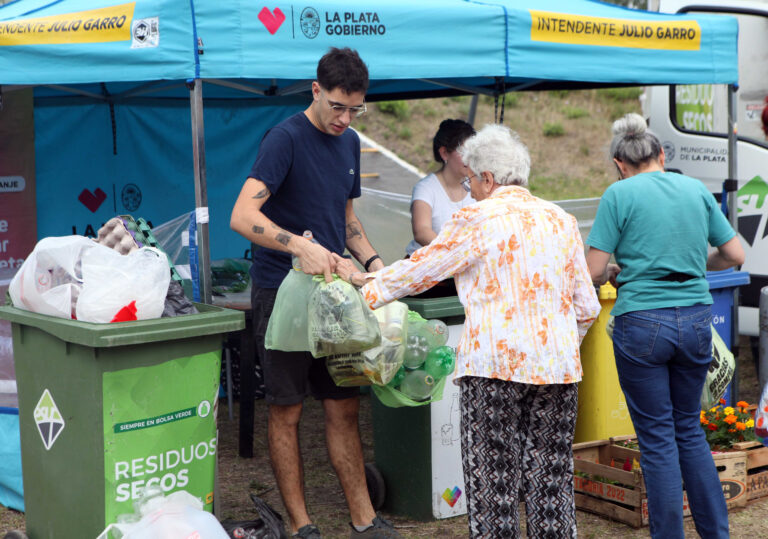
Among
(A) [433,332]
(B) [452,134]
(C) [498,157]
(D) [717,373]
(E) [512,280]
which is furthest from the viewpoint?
(B) [452,134]

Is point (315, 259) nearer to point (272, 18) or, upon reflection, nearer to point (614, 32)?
point (272, 18)

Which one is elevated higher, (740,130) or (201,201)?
(740,130)

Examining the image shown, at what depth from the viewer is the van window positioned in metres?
6.39

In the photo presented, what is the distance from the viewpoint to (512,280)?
2.71 metres

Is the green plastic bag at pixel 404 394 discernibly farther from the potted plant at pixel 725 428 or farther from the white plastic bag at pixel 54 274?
the potted plant at pixel 725 428

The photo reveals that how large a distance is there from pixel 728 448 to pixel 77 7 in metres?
3.67

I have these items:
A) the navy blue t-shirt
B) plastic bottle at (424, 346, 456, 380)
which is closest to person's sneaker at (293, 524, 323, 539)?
plastic bottle at (424, 346, 456, 380)

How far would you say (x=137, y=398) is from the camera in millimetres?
3006

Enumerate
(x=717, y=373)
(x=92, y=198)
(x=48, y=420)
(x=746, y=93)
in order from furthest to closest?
1. (x=746, y=93)
2. (x=92, y=198)
3. (x=717, y=373)
4. (x=48, y=420)

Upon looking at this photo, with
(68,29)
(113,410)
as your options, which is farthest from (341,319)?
Answer: (68,29)

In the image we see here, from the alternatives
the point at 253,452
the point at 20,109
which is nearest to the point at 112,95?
the point at 20,109

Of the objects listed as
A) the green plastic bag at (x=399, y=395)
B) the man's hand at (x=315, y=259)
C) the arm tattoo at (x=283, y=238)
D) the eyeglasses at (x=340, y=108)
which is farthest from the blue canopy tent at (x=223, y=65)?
the green plastic bag at (x=399, y=395)

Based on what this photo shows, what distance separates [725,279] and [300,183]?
247cm

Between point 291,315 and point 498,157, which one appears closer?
point 498,157
